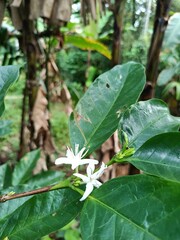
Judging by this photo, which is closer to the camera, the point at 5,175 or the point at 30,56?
the point at 5,175

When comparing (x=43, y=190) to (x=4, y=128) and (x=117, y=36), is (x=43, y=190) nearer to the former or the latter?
(x=4, y=128)

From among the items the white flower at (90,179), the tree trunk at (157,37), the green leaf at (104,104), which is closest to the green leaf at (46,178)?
the tree trunk at (157,37)

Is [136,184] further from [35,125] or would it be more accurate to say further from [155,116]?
[35,125]

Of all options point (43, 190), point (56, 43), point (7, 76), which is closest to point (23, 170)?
point (7, 76)

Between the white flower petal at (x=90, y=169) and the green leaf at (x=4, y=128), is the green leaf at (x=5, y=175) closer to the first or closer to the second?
the green leaf at (x=4, y=128)

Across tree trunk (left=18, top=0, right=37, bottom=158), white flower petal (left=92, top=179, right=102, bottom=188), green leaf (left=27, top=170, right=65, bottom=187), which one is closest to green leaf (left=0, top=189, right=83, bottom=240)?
white flower petal (left=92, top=179, right=102, bottom=188)

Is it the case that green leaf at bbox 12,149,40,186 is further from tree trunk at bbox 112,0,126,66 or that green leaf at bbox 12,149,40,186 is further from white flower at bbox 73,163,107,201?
tree trunk at bbox 112,0,126,66

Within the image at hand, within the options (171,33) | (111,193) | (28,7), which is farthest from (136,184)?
(171,33)
